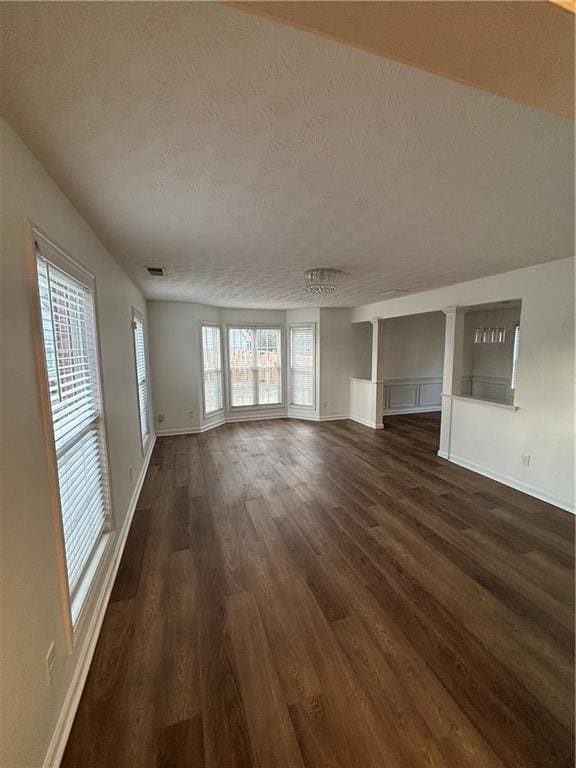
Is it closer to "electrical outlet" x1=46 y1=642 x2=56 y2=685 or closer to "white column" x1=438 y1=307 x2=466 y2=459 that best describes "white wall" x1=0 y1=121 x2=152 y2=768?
"electrical outlet" x1=46 y1=642 x2=56 y2=685

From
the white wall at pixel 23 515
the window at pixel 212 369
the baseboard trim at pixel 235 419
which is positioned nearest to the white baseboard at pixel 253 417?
the baseboard trim at pixel 235 419

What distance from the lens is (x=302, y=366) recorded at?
21.5ft

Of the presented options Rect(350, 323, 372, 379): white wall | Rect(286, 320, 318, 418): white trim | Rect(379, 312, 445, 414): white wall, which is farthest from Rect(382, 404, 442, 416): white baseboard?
Rect(286, 320, 318, 418): white trim

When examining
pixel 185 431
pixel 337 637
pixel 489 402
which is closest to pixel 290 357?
pixel 185 431

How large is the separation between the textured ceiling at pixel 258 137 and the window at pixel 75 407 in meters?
0.48

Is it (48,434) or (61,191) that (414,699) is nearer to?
(48,434)

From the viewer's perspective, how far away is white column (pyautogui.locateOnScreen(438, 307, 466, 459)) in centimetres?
404

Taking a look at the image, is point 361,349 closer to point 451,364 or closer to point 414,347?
point 414,347

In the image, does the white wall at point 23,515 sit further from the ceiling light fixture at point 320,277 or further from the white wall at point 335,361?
the white wall at point 335,361

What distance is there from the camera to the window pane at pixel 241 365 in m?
6.25

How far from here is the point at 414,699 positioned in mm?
1344

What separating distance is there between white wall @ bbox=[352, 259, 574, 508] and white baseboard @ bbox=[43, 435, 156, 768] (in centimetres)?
394

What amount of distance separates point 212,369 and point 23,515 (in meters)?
5.01

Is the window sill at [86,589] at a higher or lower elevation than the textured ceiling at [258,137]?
lower
